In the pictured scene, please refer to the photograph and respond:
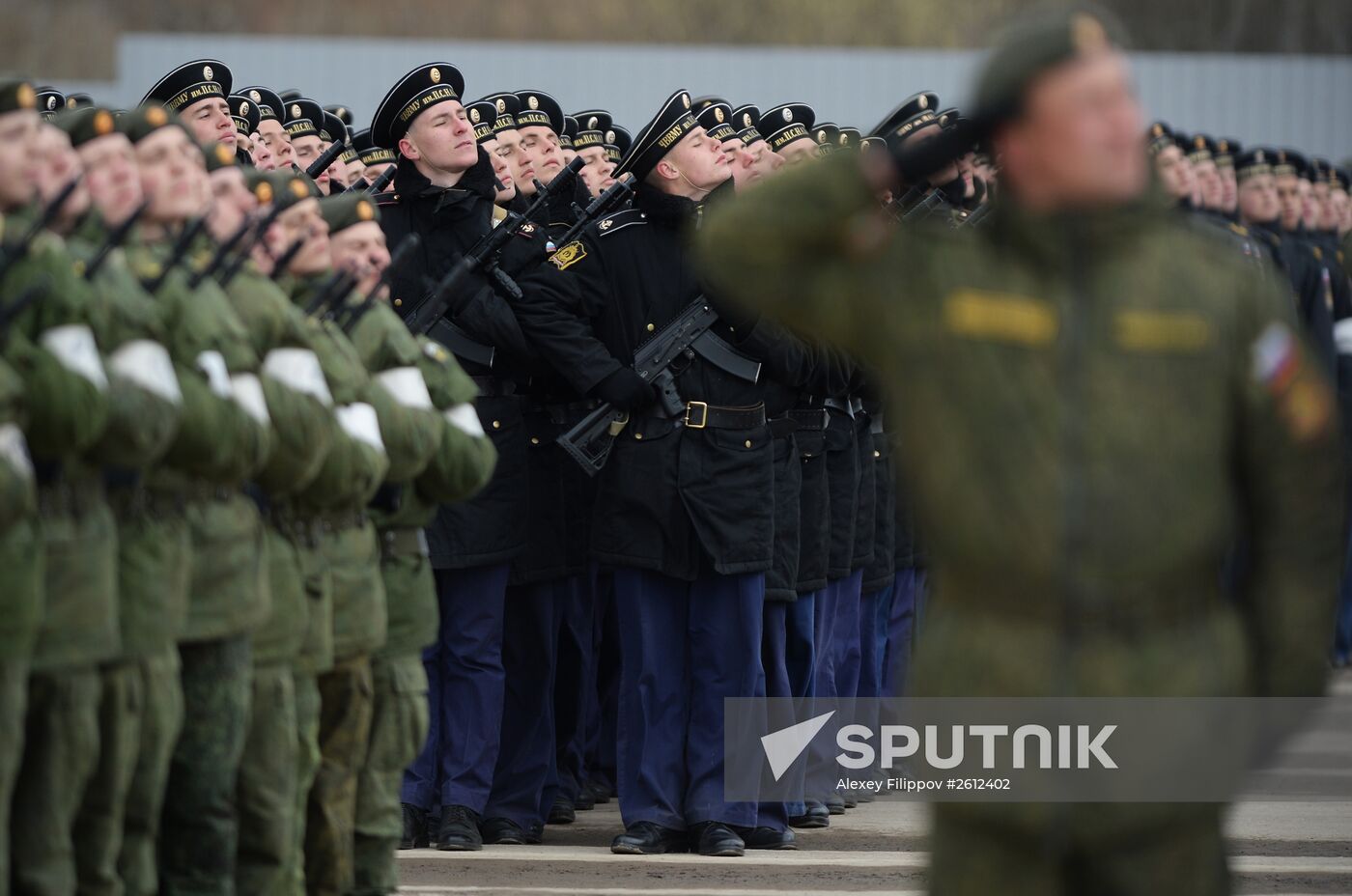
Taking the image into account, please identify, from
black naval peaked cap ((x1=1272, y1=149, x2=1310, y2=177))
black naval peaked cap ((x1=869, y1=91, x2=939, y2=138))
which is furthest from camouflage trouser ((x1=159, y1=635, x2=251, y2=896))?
black naval peaked cap ((x1=1272, y1=149, x2=1310, y2=177))

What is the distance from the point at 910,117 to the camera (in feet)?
36.9

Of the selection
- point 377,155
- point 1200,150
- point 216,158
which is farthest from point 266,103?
point 1200,150

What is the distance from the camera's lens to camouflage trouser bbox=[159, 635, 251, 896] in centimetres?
564

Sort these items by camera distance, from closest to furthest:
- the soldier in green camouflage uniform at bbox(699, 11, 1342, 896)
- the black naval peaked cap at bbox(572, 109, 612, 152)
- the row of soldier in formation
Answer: the soldier in green camouflage uniform at bbox(699, 11, 1342, 896)
the row of soldier in formation
the black naval peaked cap at bbox(572, 109, 612, 152)

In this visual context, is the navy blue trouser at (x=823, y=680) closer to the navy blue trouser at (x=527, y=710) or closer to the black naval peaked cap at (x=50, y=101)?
the navy blue trouser at (x=527, y=710)

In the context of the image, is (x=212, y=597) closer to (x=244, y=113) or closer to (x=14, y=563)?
(x=14, y=563)

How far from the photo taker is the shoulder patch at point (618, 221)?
8.65 meters

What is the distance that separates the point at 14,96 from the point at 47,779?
4.34ft

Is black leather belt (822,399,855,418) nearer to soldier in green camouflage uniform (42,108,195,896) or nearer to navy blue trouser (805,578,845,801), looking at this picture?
navy blue trouser (805,578,845,801)

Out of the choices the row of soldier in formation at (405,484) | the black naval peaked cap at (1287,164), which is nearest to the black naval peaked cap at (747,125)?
the row of soldier in formation at (405,484)

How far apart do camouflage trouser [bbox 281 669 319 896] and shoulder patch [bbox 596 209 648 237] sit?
275 cm

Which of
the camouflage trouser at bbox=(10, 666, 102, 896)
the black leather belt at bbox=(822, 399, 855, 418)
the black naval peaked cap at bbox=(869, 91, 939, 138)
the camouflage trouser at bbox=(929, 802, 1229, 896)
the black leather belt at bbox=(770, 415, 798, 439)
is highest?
the black naval peaked cap at bbox=(869, 91, 939, 138)

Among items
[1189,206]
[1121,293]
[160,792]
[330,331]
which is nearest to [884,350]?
[1121,293]

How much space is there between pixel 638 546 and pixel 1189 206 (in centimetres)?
634
